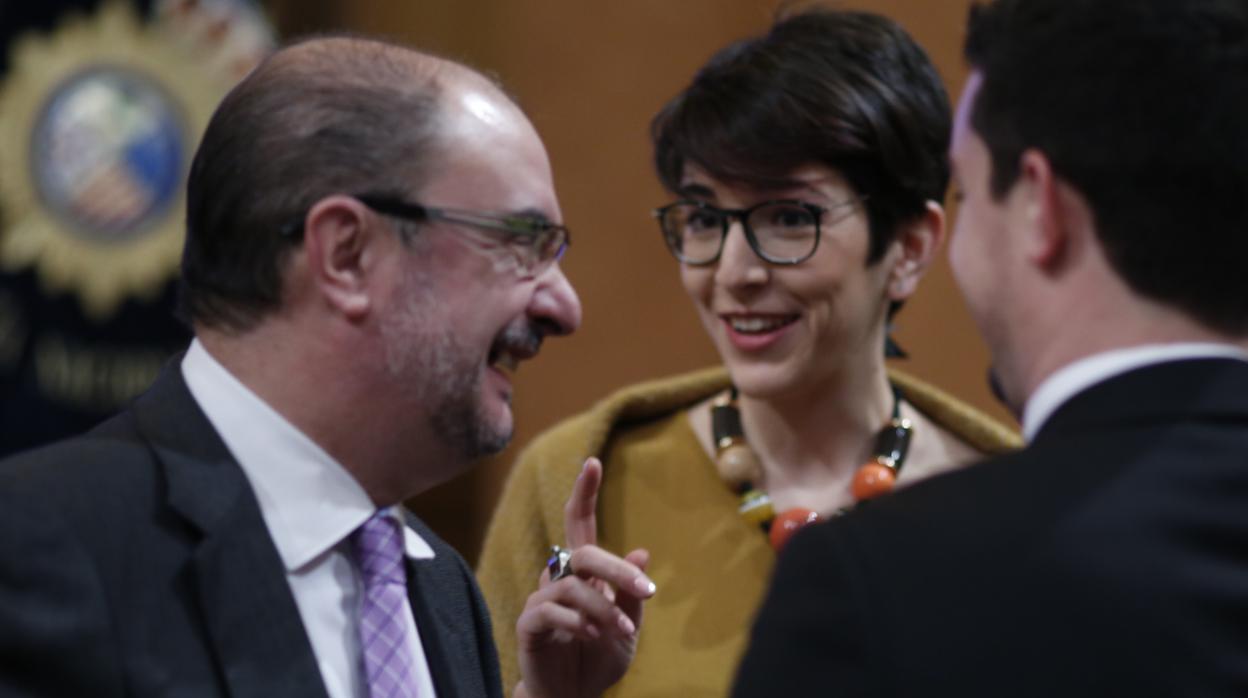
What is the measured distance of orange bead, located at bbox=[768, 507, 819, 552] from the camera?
2.26 m

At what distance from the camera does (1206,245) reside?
1.14 metres

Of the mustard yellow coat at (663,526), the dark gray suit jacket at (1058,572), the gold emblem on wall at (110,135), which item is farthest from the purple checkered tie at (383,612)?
the gold emblem on wall at (110,135)

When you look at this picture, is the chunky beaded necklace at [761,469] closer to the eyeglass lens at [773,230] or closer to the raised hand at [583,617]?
the eyeglass lens at [773,230]

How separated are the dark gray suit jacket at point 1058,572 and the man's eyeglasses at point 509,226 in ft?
1.89

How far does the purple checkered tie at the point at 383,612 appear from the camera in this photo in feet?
4.81

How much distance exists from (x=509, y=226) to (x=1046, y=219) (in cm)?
60

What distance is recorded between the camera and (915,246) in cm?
235

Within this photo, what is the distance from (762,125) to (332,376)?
94cm

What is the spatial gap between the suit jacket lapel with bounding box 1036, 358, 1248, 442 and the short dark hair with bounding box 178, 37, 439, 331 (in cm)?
71

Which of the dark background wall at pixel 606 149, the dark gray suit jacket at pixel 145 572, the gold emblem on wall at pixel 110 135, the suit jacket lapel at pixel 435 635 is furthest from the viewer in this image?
the dark background wall at pixel 606 149

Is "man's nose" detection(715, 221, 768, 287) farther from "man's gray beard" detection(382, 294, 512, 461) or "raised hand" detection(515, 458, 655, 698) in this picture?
"man's gray beard" detection(382, 294, 512, 461)

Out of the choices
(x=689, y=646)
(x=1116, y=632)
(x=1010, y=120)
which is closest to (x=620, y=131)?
(x=689, y=646)

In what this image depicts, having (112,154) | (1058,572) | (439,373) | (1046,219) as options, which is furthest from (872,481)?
(112,154)

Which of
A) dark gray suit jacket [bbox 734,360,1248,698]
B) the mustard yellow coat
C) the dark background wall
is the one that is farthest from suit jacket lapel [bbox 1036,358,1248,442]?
the dark background wall
